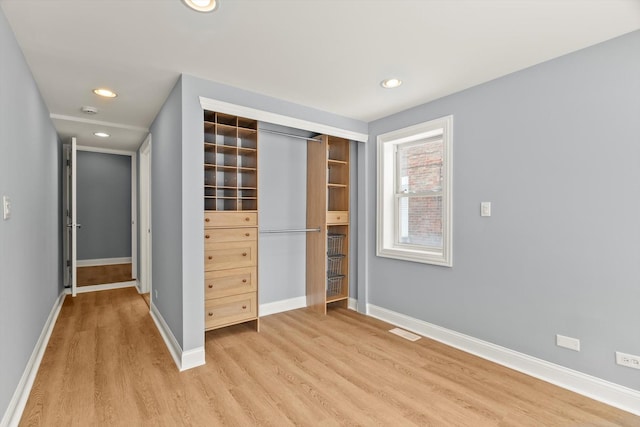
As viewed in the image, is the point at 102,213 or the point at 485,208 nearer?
the point at 485,208

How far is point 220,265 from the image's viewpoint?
3.08 metres

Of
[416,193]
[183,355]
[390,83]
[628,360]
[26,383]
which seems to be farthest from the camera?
[416,193]

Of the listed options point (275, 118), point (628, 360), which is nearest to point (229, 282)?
point (275, 118)

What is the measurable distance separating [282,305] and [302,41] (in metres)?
3.03

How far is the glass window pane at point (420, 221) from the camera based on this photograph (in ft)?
11.1

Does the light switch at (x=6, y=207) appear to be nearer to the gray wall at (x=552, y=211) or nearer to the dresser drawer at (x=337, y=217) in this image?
the dresser drawer at (x=337, y=217)

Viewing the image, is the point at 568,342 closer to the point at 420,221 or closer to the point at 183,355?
the point at 420,221

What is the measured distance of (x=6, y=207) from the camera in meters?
1.78

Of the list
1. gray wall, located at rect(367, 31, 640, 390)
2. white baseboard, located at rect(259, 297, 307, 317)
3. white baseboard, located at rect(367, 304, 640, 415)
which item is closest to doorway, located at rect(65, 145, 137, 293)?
white baseboard, located at rect(259, 297, 307, 317)

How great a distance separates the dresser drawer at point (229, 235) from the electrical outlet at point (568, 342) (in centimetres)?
269

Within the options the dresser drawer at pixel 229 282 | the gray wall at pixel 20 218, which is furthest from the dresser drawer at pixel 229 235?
the gray wall at pixel 20 218

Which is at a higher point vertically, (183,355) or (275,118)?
(275,118)

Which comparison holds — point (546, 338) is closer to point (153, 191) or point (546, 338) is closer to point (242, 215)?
point (242, 215)

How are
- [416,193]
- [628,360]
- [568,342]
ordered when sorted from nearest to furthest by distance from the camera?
[628,360] < [568,342] < [416,193]
